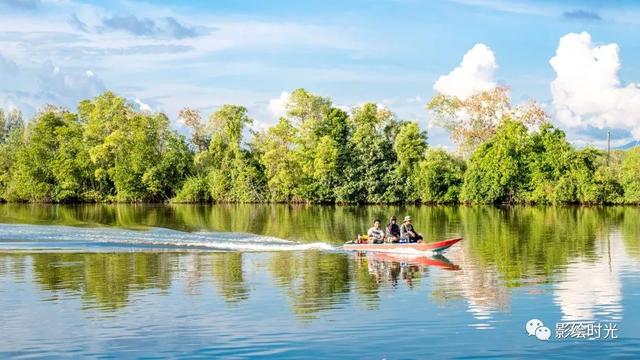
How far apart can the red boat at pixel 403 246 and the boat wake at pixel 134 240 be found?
4.02 ft

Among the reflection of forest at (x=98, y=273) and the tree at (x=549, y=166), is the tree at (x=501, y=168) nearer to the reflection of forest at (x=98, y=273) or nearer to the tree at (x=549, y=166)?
the tree at (x=549, y=166)

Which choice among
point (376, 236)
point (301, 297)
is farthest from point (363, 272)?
point (376, 236)

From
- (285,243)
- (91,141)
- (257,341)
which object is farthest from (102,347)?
(91,141)

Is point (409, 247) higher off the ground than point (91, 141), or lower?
lower

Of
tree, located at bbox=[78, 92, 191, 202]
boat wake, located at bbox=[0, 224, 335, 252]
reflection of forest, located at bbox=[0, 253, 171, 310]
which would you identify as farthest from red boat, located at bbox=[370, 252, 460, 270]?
tree, located at bbox=[78, 92, 191, 202]

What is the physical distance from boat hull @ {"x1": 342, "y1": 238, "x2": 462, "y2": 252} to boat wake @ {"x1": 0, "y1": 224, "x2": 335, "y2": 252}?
1.28 metres

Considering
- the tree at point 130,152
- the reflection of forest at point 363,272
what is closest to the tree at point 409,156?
the tree at point 130,152

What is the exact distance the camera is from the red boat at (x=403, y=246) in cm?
3444

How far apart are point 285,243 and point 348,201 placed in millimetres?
54909

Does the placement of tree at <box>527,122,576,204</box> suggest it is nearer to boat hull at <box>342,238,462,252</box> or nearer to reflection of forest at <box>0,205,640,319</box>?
reflection of forest at <box>0,205,640,319</box>

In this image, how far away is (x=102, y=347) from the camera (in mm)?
17453

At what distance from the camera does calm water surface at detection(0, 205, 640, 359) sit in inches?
692

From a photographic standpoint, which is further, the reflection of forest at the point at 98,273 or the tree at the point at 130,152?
the tree at the point at 130,152

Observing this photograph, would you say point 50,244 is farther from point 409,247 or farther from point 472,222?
point 472,222
